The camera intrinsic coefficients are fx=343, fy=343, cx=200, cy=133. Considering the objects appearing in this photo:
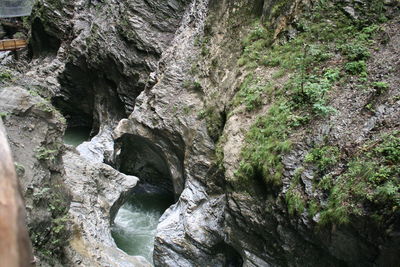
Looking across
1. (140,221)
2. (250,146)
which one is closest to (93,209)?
(140,221)

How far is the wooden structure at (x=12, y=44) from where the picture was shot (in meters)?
23.3

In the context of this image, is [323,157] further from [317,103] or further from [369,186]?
[317,103]

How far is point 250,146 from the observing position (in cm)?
752

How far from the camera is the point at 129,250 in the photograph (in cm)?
1070

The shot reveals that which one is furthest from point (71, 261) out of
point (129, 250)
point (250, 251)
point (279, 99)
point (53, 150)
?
point (279, 99)

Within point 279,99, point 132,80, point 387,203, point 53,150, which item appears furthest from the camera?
point 132,80

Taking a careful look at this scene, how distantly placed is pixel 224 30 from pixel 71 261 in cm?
789

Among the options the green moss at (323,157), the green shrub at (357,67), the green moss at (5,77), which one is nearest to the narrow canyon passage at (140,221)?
the green moss at (5,77)

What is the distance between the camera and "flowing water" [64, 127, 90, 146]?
18891 mm

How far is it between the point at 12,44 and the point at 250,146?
22.9m

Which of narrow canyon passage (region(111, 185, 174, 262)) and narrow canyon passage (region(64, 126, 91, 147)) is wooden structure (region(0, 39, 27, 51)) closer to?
narrow canyon passage (region(64, 126, 91, 147))

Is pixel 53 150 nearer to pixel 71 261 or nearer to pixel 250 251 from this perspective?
pixel 71 261

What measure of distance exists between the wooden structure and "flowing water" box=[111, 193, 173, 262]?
16369 mm

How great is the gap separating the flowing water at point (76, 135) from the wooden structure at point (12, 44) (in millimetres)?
8059
